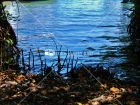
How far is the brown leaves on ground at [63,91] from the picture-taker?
5.71m

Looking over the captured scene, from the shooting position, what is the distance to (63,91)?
624 cm

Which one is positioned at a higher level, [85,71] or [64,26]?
[85,71]

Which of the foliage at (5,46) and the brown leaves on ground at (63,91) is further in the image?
the foliage at (5,46)

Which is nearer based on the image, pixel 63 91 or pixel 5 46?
pixel 63 91

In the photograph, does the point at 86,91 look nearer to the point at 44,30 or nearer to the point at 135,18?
the point at 135,18

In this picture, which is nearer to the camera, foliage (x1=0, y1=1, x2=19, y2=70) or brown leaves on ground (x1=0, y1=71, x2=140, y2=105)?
brown leaves on ground (x1=0, y1=71, x2=140, y2=105)

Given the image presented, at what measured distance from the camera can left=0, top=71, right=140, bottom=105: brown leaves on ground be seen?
571 cm

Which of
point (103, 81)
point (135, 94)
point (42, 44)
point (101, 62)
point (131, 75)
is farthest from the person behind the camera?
point (42, 44)

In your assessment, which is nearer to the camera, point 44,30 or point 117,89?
point 117,89

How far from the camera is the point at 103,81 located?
23.2ft

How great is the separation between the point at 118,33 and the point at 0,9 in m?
9.86

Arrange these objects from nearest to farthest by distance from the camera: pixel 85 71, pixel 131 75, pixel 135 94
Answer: pixel 135 94 < pixel 85 71 < pixel 131 75

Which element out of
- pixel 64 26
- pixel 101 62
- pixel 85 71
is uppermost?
pixel 85 71

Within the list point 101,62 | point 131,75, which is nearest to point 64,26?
point 101,62
